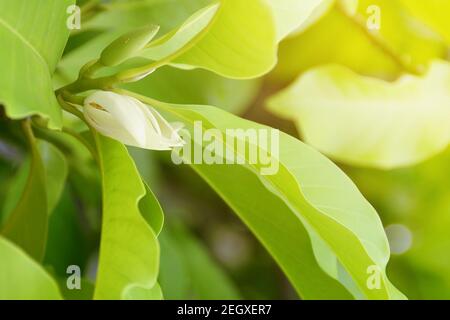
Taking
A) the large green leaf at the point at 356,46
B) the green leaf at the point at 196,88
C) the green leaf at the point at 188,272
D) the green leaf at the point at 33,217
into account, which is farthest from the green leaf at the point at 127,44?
the large green leaf at the point at 356,46

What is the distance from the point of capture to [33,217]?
1.79 ft

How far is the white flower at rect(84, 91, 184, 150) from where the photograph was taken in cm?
41

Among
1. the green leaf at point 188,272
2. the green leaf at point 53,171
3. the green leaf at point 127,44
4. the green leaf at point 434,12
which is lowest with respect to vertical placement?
the green leaf at point 188,272

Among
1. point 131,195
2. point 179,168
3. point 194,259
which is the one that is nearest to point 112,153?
point 131,195

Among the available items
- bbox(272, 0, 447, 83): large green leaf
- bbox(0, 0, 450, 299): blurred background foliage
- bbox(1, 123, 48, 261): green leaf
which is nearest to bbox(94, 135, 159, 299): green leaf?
bbox(1, 123, 48, 261): green leaf

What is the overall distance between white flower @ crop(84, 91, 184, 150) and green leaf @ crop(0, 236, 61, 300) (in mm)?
94

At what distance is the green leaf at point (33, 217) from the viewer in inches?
Result: 21.1

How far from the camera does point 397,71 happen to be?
0.92 meters

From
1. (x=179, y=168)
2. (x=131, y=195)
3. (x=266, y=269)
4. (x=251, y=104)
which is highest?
(x=131, y=195)

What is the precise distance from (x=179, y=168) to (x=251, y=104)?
16 cm

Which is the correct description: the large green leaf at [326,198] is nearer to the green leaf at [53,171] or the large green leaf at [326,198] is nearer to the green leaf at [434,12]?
the green leaf at [53,171]

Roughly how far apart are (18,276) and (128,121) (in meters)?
0.11

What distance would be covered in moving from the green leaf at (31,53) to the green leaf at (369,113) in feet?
1.03
